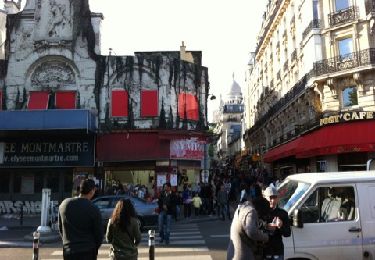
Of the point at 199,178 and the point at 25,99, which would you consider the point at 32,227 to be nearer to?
the point at 25,99

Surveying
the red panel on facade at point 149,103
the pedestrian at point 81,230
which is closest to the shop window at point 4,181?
the red panel on facade at point 149,103

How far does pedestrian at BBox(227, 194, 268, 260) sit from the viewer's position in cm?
496

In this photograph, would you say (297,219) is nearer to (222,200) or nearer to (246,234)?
(246,234)

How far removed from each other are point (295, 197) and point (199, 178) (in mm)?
23178

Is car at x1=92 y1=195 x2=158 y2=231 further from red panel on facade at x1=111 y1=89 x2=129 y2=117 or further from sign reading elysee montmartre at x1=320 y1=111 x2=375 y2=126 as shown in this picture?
sign reading elysee montmartre at x1=320 y1=111 x2=375 y2=126

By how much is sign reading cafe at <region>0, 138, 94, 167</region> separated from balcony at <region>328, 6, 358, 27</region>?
54.0ft

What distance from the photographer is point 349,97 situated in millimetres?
26375

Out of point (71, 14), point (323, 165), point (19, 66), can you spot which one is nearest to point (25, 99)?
point (19, 66)

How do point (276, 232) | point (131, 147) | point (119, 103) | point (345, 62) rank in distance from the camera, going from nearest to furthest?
point (276, 232)
point (345, 62)
point (131, 147)
point (119, 103)

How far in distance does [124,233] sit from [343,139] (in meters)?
19.4

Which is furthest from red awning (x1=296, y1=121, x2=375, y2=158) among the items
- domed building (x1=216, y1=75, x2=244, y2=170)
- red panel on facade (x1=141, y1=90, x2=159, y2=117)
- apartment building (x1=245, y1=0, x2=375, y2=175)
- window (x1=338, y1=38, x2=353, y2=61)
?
domed building (x1=216, y1=75, x2=244, y2=170)

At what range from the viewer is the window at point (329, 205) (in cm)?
665

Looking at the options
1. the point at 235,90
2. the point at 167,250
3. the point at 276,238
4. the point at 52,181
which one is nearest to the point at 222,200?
the point at 167,250

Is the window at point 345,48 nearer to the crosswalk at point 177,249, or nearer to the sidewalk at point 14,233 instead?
the crosswalk at point 177,249
